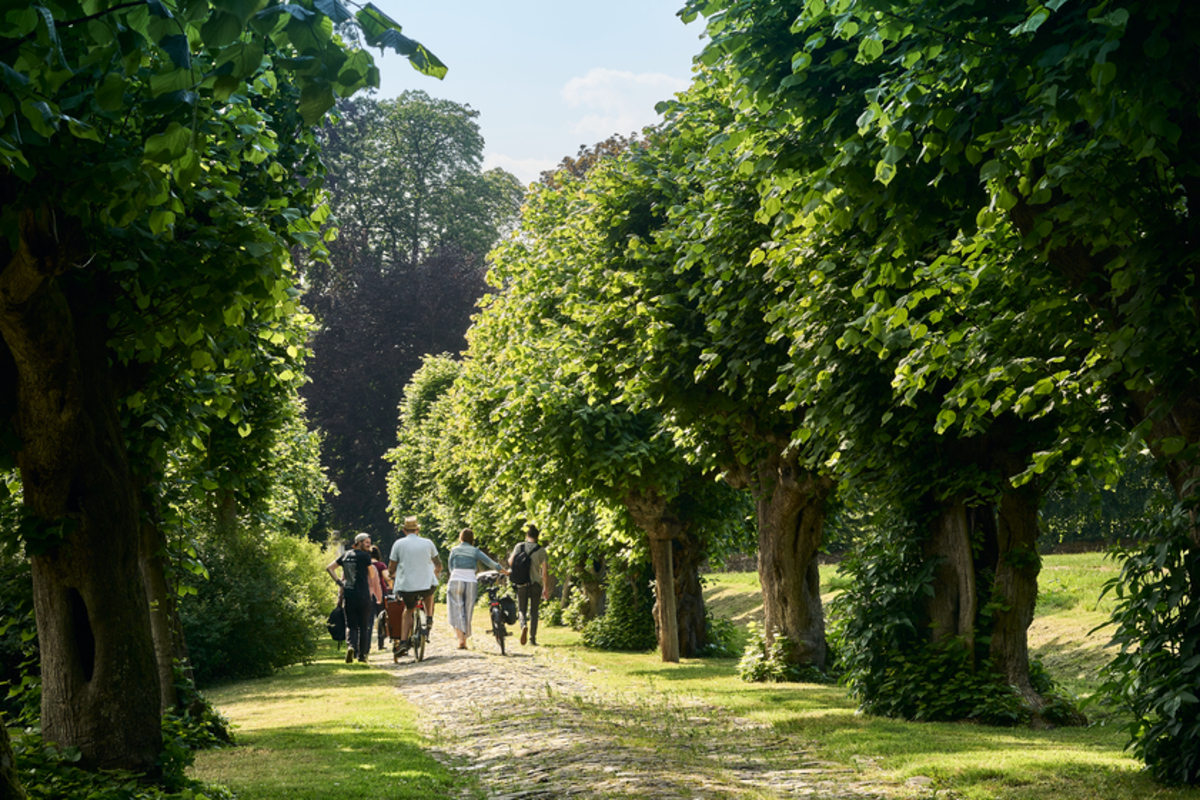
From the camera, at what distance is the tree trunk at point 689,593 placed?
21.4 m

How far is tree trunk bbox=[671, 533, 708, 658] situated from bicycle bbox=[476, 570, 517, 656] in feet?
11.2

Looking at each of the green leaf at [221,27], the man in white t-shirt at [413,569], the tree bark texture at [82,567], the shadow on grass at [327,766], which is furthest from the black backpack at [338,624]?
the green leaf at [221,27]

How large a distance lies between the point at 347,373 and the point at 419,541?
31104mm

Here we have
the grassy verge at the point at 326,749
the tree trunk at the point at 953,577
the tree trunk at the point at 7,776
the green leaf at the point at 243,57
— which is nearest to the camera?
the green leaf at the point at 243,57

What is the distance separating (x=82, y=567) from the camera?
6.77 m

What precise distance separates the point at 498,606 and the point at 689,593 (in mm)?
3824

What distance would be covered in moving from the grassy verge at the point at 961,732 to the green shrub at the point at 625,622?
2.37 m

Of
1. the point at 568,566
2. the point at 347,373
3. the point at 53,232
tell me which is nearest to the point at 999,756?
the point at 53,232

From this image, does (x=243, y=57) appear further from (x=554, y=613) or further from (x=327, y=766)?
(x=554, y=613)

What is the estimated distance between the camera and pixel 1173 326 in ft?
21.3

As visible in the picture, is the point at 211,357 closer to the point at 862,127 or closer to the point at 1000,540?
the point at 862,127

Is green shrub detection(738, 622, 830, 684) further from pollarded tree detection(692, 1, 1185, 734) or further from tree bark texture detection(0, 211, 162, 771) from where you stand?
tree bark texture detection(0, 211, 162, 771)

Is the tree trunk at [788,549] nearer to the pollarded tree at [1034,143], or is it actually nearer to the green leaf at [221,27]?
the pollarded tree at [1034,143]

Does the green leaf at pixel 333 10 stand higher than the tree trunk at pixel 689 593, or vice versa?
the green leaf at pixel 333 10
